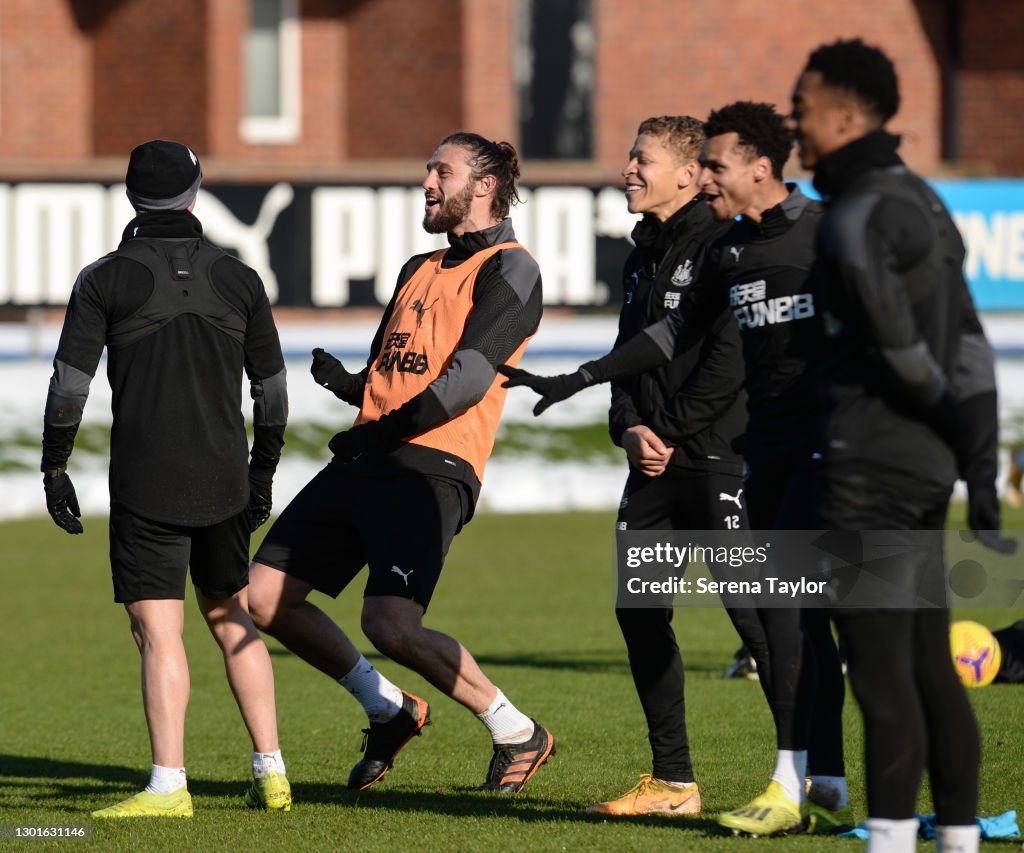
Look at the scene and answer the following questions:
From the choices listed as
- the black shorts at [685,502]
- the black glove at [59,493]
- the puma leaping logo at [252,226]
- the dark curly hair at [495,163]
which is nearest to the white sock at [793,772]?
the black shorts at [685,502]

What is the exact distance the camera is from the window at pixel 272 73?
30453 mm

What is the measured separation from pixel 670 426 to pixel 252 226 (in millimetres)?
17288

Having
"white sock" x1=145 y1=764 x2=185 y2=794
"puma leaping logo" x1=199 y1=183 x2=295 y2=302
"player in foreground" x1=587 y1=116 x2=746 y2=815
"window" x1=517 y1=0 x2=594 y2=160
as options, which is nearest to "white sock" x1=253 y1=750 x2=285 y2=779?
"white sock" x1=145 y1=764 x2=185 y2=794

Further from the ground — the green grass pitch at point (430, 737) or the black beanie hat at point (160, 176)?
the black beanie hat at point (160, 176)

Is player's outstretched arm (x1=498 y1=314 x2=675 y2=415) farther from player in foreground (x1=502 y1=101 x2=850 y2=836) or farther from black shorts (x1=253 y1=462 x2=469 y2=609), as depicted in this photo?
black shorts (x1=253 y1=462 x2=469 y2=609)

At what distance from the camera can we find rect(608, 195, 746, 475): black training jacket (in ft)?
19.9

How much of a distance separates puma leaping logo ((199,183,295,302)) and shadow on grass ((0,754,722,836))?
623 inches

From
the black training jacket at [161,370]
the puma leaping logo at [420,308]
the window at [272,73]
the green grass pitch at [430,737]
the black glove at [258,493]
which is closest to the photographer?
the green grass pitch at [430,737]

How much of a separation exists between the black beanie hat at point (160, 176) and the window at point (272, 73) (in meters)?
24.8

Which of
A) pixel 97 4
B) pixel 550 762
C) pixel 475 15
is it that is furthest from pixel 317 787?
pixel 97 4

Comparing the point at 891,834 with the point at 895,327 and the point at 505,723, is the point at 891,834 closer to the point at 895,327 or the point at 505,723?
the point at 895,327

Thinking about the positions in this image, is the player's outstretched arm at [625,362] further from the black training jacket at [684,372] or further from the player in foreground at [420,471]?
the player in foreground at [420,471]

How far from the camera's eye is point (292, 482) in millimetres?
20672

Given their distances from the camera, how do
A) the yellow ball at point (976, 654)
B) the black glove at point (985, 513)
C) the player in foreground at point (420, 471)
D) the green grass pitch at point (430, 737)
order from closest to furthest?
the black glove at point (985, 513), the green grass pitch at point (430, 737), the player in foreground at point (420, 471), the yellow ball at point (976, 654)
